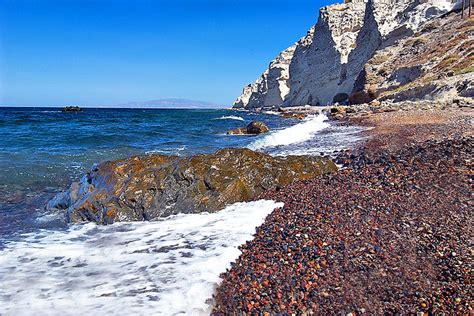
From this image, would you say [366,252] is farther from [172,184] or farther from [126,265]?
[172,184]

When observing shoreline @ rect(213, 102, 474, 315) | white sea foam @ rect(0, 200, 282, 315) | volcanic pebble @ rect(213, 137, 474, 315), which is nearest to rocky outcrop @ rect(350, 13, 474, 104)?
shoreline @ rect(213, 102, 474, 315)

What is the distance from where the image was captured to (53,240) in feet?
20.9

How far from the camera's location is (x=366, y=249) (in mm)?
4504

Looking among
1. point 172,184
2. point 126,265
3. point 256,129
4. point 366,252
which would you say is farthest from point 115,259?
point 256,129

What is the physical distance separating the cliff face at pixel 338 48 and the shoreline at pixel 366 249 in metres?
57.3

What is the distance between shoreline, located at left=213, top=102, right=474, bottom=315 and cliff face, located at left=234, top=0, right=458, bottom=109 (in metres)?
57.3

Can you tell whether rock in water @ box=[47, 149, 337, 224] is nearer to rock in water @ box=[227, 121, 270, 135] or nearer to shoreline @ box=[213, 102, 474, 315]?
shoreline @ box=[213, 102, 474, 315]

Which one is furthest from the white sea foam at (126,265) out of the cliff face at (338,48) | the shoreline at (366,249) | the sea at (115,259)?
the cliff face at (338,48)

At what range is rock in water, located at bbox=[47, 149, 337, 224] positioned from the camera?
754 cm

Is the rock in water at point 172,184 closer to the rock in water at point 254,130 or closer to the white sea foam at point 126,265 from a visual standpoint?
the white sea foam at point 126,265

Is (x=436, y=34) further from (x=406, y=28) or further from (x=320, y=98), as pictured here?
(x=320, y=98)

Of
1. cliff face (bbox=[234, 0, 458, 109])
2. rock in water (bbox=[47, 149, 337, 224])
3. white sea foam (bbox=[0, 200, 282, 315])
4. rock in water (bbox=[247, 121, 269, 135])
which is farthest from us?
cliff face (bbox=[234, 0, 458, 109])

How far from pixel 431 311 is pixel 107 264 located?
415 cm

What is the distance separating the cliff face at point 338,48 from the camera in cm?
5965
